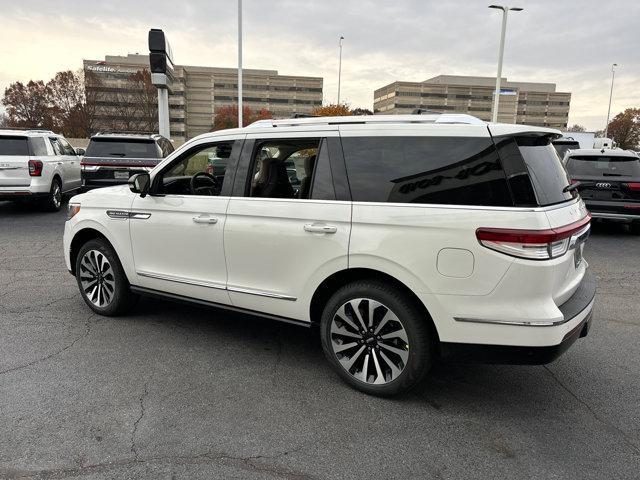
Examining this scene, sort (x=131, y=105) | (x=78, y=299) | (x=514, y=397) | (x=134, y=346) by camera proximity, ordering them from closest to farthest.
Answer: (x=514, y=397), (x=134, y=346), (x=78, y=299), (x=131, y=105)

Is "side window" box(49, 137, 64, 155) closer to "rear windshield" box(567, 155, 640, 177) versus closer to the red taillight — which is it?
the red taillight

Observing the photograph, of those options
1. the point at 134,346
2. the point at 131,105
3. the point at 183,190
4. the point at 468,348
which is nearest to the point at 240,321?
the point at 134,346

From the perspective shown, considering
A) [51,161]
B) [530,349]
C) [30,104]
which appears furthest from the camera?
[30,104]

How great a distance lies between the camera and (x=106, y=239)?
4.84 metres

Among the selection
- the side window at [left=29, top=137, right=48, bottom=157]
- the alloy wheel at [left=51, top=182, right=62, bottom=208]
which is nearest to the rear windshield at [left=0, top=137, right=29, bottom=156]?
the side window at [left=29, top=137, right=48, bottom=157]

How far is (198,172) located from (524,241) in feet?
10.7

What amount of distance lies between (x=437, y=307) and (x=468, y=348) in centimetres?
31

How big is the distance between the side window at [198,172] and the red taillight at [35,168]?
759 centimetres

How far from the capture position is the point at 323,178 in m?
3.52

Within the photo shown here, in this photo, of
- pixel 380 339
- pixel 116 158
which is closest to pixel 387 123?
pixel 380 339

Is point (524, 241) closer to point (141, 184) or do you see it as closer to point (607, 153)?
point (141, 184)

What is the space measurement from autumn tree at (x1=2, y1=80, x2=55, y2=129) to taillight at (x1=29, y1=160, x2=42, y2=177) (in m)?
56.6

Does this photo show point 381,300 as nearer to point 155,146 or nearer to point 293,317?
point 293,317

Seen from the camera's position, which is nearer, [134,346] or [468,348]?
[468,348]
